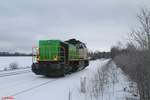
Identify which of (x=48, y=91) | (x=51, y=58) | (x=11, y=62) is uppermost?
(x=51, y=58)

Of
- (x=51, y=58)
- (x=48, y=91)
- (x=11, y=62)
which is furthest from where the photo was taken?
(x=11, y=62)

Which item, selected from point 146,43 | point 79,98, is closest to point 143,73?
point 146,43

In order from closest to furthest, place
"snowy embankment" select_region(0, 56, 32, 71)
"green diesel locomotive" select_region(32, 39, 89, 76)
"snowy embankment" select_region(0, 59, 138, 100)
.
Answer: "snowy embankment" select_region(0, 59, 138, 100), "green diesel locomotive" select_region(32, 39, 89, 76), "snowy embankment" select_region(0, 56, 32, 71)

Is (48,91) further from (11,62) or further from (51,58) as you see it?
(11,62)

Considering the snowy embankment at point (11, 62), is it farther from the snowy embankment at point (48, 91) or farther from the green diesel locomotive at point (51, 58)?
the snowy embankment at point (48, 91)

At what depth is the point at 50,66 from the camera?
1433 centimetres

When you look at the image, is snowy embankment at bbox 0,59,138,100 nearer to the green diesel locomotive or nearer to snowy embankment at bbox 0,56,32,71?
the green diesel locomotive

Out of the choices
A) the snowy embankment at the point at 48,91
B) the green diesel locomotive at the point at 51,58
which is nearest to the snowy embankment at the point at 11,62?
the green diesel locomotive at the point at 51,58

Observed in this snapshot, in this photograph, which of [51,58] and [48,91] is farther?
[51,58]

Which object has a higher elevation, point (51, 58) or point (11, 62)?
point (51, 58)

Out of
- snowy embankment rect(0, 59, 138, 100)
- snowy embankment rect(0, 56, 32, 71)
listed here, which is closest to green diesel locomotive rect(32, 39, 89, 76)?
snowy embankment rect(0, 59, 138, 100)

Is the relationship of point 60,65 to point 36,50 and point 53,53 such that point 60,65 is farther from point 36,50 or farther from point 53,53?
point 36,50

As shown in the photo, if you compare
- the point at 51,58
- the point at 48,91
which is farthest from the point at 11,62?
the point at 48,91

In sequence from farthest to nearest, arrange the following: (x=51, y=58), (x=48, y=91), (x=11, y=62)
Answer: (x=11, y=62), (x=51, y=58), (x=48, y=91)
